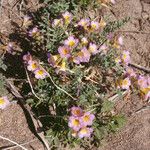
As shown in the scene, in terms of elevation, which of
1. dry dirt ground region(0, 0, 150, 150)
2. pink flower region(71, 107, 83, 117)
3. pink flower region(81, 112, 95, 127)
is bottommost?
dry dirt ground region(0, 0, 150, 150)

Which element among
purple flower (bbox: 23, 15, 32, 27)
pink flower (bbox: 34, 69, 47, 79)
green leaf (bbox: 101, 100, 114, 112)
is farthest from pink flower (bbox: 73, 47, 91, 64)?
purple flower (bbox: 23, 15, 32, 27)

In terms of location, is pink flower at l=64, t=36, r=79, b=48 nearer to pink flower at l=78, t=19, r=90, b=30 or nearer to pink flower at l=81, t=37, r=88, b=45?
pink flower at l=81, t=37, r=88, b=45

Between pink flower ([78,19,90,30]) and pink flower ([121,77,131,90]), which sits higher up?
pink flower ([78,19,90,30])

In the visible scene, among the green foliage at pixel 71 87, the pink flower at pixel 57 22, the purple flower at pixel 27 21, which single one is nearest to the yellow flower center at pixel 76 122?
the green foliage at pixel 71 87

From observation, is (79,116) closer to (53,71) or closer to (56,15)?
(53,71)

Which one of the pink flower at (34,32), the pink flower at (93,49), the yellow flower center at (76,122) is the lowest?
the yellow flower center at (76,122)

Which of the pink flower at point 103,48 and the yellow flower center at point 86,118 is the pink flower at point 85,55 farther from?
the yellow flower center at point 86,118
